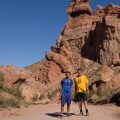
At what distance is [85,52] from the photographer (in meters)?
47.8

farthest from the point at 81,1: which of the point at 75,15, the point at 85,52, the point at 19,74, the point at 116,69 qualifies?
the point at 19,74

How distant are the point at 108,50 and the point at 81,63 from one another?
491 centimetres

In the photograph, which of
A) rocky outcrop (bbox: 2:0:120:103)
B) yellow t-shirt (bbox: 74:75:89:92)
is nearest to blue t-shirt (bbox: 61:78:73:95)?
yellow t-shirt (bbox: 74:75:89:92)

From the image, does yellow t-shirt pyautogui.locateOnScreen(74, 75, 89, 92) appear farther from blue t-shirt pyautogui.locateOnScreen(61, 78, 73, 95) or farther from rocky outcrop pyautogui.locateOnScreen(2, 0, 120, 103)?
rocky outcrop pyautogui.locateOnScreen(2, 0, 120, 103)

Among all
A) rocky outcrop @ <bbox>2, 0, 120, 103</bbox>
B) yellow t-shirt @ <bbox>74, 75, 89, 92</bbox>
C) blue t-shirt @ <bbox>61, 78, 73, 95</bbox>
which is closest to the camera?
yellow t-shirt @ <bbox>74, 75, 89, 92</bbox>

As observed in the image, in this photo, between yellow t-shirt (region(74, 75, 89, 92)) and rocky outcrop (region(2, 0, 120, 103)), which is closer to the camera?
yellow t-shirt (region(74, 75, 89, 92))

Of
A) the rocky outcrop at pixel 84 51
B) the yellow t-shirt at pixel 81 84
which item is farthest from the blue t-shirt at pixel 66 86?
the rocky outcrop at pixel 84 51

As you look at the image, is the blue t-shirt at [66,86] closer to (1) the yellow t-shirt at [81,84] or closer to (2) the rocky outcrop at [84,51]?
(1) the yellow t-shirt at [81,84]

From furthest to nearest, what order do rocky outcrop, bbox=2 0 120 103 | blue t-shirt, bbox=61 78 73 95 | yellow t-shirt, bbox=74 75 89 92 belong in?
1. rocky outcrop, bbox=2 0 120 103
2. blue t-shirt, bbox=61 78 73 95
3. yellow t-shirt, bbox=74 75 89 92

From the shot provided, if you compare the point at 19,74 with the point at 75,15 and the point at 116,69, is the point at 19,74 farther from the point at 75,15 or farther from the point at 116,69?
the point at 75,15

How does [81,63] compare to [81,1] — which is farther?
[81,1]

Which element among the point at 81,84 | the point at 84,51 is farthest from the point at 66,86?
the point at 84,51

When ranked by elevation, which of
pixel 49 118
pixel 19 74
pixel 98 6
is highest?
pixel 98 6

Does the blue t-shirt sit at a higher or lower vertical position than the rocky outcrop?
lower
